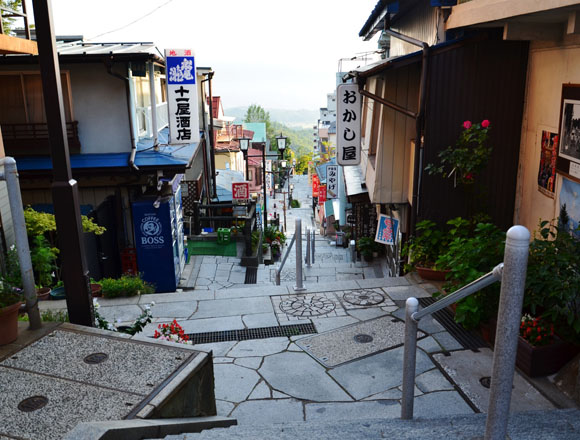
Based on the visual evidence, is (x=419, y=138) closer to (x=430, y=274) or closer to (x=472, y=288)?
(x=430, y=274)

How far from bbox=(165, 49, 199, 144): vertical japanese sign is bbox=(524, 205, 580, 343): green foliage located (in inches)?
410

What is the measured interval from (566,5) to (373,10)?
8488 millimetres

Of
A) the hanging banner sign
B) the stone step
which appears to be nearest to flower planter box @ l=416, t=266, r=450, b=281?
the hanging banner sign

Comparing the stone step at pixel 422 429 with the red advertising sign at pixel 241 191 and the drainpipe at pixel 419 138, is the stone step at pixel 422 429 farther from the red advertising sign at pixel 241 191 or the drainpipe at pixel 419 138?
the red advertising sign at pixel 241 191

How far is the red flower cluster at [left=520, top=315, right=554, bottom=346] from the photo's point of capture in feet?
18.3

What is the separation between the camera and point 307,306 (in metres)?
8.56

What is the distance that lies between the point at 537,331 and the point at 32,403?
17.4 feet

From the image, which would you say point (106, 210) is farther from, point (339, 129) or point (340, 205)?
point (340, 205)

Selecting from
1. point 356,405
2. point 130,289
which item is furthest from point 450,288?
point 130,289

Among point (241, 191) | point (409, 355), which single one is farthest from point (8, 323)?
point (241, 191)

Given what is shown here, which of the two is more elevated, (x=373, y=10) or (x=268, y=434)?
(x=373, y=10)

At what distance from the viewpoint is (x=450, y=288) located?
7070 mm

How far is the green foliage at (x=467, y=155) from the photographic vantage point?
8.93 meters

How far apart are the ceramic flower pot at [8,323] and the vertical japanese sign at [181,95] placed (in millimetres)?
9588
